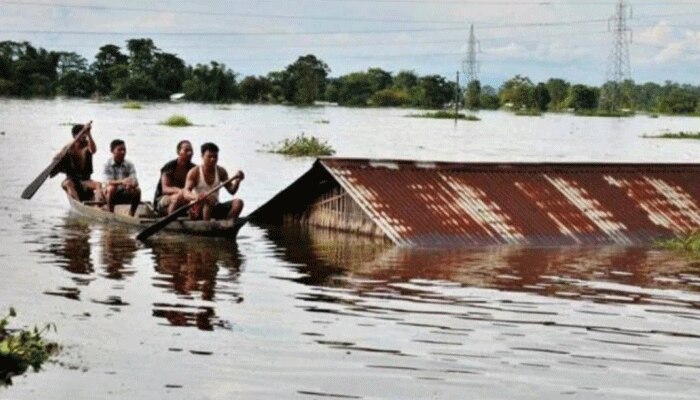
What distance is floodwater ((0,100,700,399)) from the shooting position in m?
9.92

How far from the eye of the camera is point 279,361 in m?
10.6

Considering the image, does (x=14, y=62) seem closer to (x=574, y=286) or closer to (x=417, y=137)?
(x=417, y=137)

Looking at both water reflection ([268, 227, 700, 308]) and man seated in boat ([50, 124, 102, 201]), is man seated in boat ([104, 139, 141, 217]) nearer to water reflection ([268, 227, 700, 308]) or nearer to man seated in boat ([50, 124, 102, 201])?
man seated in boat ([50, 124, 102, 201])

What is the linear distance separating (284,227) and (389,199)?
2695 mm

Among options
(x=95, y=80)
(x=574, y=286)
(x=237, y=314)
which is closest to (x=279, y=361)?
(x=237, y=314)

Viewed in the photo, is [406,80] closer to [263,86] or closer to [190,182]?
[263,86]

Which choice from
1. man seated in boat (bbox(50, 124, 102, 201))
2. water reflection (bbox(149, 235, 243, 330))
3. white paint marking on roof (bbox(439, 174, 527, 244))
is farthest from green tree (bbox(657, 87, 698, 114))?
water reflection (bbox(149, 235, 243, 330))

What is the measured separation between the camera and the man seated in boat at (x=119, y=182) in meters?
→ 20.8

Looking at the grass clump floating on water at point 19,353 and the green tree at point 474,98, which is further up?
the green tree at point 474,98

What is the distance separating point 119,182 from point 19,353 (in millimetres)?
11346

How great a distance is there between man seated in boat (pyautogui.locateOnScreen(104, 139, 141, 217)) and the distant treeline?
108m

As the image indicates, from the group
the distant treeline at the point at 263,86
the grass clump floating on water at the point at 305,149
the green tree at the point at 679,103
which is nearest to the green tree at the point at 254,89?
the distant treeline at the point at 263,86

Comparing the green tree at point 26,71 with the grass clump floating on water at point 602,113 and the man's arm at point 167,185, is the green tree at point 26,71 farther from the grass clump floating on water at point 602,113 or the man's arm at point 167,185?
the man's arm at point 167,185

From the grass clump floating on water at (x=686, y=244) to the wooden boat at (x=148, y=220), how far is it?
6326mm
